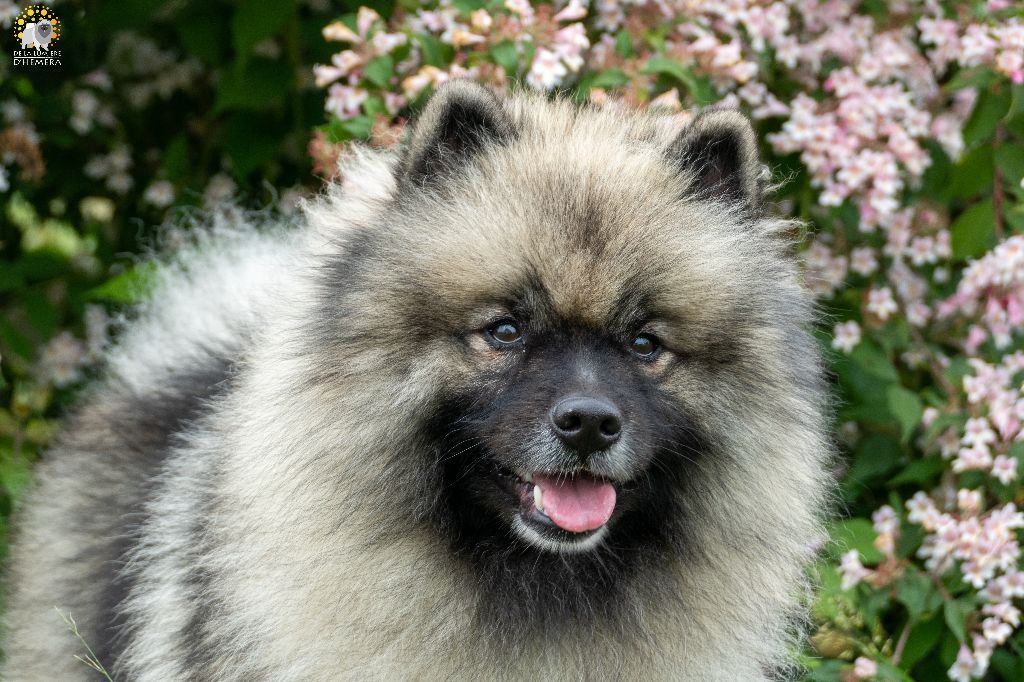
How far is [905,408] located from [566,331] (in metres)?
1.87

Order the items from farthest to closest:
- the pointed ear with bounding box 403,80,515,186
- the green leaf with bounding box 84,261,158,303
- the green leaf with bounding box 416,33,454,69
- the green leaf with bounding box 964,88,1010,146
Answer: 1. the green leaf with bounding box 84,261,158,303
2. the green leaf with bounding box 964,88,1010,146
3. the green leaf with bounding box 416,33,454,69
4. the pointed ear with bounding box 403,80,515,186

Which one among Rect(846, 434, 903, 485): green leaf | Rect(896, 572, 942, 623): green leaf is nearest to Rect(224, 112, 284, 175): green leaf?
Rect(846, 434, 903, 485): green leaf

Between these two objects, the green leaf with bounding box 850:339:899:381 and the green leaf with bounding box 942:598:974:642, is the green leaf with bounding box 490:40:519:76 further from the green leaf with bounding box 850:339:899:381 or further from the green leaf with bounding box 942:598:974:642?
the green leaf with bounding box 942:598:974:642

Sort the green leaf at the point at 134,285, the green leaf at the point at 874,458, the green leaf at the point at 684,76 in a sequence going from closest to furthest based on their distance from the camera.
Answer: the green leaf at the point at 684,76 < the green leaf at the point at 134,285 < the green leaf at the point at 874,458

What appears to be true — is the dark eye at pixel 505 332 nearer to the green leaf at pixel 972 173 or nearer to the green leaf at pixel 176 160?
the green leaf at pixel 972 173

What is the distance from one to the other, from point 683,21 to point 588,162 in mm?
1596

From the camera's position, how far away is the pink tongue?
290cm

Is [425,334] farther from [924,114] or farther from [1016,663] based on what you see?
[1016,663]

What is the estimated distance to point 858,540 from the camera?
434 cm

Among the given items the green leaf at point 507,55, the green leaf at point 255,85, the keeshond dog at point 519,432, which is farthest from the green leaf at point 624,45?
the green leaf at point 255,85

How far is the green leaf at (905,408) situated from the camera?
425 cm

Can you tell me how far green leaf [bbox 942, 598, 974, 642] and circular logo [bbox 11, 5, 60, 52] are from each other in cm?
418

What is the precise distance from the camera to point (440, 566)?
308 cm

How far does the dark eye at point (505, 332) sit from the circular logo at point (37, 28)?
3191mm
